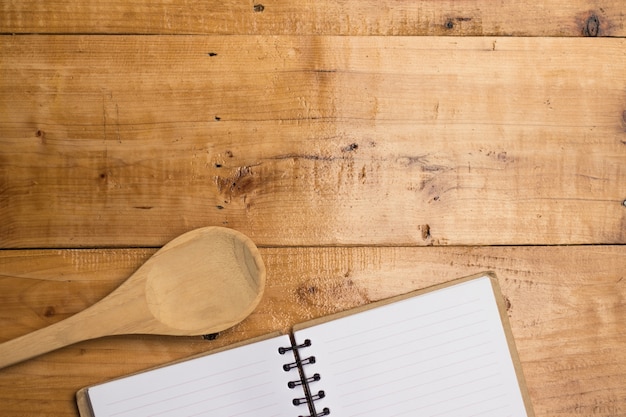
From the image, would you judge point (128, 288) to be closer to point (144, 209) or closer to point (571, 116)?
point (144, 209)

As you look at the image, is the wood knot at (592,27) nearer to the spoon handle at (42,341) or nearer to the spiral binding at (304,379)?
the spiral binding at (304,379)

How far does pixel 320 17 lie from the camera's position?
850mm

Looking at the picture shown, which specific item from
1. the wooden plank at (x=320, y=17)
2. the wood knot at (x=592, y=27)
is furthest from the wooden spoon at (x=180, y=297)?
the wood knot at (x=592, y=27)

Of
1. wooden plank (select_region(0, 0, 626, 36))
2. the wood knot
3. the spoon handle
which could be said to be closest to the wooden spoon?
the spoon handle

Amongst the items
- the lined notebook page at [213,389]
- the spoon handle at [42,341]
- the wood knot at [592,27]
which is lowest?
the lined notebook page at [213,389]

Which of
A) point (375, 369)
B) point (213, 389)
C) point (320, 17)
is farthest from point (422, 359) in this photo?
point (320, 17)

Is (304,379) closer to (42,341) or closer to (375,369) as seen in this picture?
(375,369)

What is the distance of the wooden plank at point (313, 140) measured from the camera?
827mm

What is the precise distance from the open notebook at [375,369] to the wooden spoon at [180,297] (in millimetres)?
53

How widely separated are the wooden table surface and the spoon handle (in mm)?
41

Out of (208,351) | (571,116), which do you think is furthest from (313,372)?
(571,116)

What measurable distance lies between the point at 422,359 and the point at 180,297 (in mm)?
312

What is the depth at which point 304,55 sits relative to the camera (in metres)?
0.84

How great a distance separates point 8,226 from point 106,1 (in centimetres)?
31
